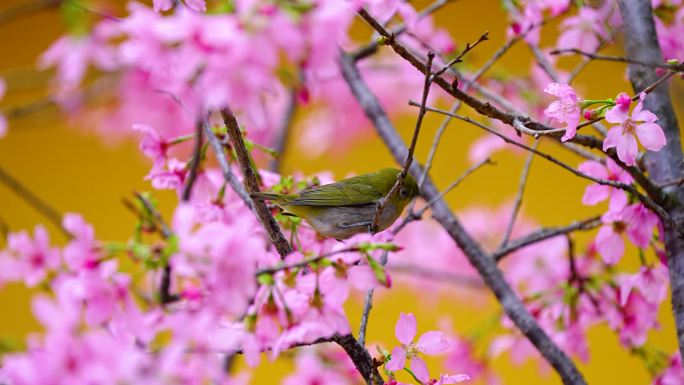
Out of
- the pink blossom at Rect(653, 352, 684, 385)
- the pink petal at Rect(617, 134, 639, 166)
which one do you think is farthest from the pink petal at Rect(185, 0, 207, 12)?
the pink blossom at Rect(653, 352, 684, 385)

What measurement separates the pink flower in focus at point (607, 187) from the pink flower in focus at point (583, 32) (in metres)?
0.39

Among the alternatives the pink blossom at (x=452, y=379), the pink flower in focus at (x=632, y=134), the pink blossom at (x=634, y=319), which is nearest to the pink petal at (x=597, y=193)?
the pink flower in focus at (x=632, y=134)

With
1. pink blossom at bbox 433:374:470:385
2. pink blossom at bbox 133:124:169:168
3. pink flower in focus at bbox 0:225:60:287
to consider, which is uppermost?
pink blossom at bbox 133:124:169:168

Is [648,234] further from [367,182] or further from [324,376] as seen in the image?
[367,182]

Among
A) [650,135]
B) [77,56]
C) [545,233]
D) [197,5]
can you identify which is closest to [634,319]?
[545,233]

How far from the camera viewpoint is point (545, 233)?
3.70 ft

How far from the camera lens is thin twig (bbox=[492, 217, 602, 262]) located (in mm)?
1078

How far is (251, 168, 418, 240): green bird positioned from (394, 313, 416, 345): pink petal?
1.06 ft

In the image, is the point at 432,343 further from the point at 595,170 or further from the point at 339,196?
the point at 339,196

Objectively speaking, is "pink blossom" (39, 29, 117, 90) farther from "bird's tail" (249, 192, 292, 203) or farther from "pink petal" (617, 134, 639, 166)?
"pink petal" (617, 134, 639, 166)

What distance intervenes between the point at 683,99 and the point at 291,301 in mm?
1172

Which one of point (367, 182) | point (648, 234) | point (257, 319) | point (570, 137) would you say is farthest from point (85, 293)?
point (367, 182)

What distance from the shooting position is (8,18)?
1228mm

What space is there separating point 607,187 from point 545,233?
179mm
